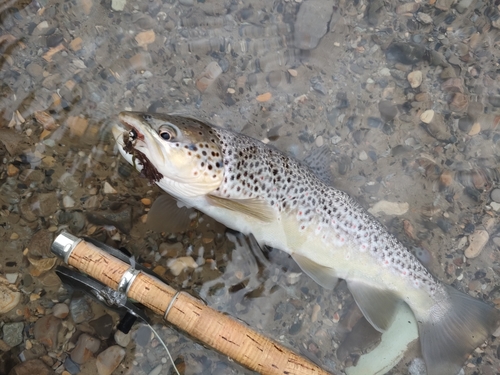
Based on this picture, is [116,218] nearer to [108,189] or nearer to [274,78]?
[108,189]

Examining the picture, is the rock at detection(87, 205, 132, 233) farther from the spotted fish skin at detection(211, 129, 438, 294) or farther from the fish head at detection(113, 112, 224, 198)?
the spotted fish skin at detection(211, 129, 438, 294)

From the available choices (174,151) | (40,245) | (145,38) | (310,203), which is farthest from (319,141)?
(40,245)

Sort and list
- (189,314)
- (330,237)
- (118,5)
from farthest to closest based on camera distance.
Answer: (118,5)
(330,237)
(189,314)

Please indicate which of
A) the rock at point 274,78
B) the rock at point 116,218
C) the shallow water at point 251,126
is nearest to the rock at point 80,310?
the shallow water at point 251,126

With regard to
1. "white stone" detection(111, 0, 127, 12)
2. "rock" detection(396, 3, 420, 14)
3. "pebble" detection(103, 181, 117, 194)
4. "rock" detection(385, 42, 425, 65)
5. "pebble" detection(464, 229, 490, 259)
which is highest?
"rock" detection(396, 3, 420, 14)

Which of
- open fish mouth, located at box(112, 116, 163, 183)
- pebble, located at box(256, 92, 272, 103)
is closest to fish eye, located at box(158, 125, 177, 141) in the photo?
open fish mouth, located at box(112, 116, 163, 183)

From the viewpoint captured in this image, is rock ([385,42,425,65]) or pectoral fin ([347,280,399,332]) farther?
rock ([385,42,425,65])

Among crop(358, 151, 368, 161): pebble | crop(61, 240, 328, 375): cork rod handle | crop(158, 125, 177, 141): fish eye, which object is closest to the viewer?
crop(61, 240, 328, 375): cork rod handle

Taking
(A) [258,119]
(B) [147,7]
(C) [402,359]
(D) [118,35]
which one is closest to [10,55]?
(D) [118,35]
